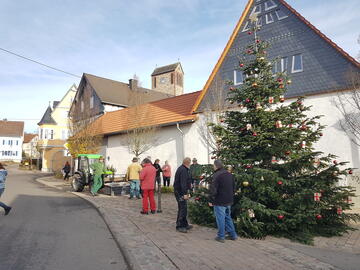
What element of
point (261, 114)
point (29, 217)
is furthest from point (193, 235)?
point (29, 217)

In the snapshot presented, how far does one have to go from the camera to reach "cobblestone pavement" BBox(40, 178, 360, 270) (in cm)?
429

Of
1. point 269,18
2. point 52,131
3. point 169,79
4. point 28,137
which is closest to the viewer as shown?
point 269,18

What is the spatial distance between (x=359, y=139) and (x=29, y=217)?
12.9 meters

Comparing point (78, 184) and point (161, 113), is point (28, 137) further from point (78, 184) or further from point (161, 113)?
point (78, 184)

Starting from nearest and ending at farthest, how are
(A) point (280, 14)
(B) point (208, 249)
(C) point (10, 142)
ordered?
(B) point (208, 249), (A) point (280, 14), (C) point (10, 142)

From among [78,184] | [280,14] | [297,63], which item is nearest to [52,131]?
[78,184]

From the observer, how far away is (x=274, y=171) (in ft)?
21.4

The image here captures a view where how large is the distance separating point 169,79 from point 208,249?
5814cm

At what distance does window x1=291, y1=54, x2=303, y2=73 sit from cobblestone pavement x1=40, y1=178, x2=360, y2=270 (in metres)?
9.58

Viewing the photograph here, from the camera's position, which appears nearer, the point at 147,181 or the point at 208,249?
the point at 208,249

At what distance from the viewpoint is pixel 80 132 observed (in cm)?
2062

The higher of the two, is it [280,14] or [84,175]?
[280,14]

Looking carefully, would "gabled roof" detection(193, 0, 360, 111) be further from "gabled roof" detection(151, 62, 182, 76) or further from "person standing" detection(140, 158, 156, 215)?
"gabled roof" detection(151, 62, 182, 76)

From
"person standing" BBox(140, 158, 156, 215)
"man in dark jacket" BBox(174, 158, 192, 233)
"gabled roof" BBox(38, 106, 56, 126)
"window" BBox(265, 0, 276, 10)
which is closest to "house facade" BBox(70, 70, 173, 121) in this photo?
"gabled roof" BBox(38, 106, 56, 126)
